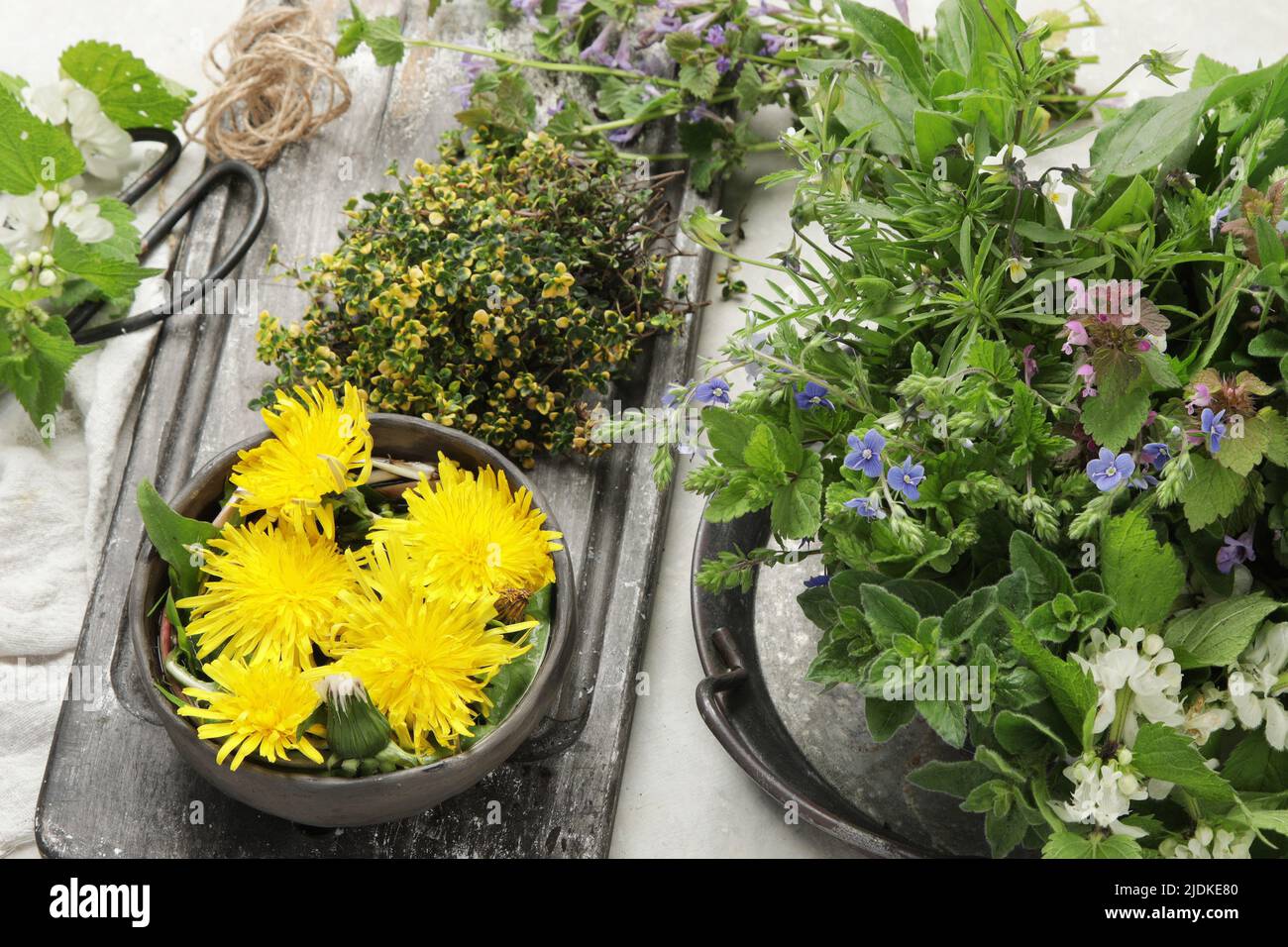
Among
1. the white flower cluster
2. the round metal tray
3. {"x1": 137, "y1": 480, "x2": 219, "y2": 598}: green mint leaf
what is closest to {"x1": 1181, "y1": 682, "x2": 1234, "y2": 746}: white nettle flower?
the round metal tray

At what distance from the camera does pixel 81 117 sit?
1.20 m

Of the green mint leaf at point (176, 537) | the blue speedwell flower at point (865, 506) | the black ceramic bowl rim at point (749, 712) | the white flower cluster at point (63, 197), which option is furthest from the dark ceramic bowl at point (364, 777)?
the white flower cluster at point (63, 197)

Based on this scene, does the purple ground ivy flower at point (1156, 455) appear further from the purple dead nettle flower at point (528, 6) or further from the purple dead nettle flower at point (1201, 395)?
the purple dead nettle flower at point (528, 6)

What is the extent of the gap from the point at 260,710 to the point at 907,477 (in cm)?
44

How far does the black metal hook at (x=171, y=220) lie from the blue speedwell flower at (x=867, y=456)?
2.24 ft

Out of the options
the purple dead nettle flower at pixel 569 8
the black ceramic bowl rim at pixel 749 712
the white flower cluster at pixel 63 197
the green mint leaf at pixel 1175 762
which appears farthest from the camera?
the purple dead nettle flower at pixel 569 8

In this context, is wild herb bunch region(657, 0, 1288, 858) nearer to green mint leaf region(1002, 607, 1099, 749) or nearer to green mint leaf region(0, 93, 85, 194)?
green mint leaf region(1002, 607, 1099, 749)

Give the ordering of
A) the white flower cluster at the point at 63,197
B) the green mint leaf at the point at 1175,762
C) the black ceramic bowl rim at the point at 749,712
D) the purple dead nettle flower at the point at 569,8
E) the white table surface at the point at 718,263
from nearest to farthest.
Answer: the green mint leaf at the point at 1175,762 → the black ceramic bowl rim at the point at 749,712 → the white table surface at the point at 718,263 → the white flower cluster at the point at 63,197 → the purple dead nettle flower at the point at 569,8

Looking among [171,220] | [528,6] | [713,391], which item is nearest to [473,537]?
[713,391]

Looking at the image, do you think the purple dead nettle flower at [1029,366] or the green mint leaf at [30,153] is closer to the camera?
the purple dead nettle flower at [1029,366]

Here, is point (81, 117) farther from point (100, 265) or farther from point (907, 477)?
point (907, 477)

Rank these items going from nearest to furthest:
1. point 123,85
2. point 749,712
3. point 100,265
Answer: point 749,712 < point 100,265 < point 123,85

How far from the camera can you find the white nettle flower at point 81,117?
3.92ft
